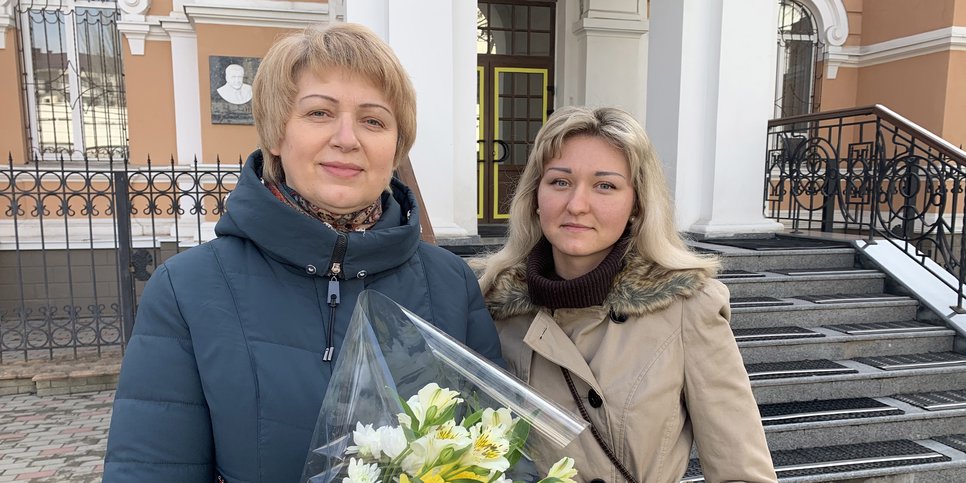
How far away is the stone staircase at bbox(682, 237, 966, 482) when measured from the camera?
3.29 meters

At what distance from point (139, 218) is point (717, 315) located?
26.9 ft

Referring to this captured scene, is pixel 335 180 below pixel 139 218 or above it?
above

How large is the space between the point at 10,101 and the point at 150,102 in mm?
1817

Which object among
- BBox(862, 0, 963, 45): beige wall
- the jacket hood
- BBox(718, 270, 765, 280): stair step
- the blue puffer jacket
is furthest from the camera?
BBox(862, 0, 963, 45): beige wall

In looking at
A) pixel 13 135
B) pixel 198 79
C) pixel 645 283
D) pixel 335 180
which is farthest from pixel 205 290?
pixel 13 135

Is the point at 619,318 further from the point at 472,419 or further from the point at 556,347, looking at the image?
the point at 472,419

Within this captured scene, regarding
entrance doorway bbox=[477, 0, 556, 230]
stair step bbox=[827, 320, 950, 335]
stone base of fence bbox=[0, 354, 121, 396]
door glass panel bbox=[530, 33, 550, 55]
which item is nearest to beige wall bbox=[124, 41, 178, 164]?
stone base of fence bbox=[0, 354, 121, 396]

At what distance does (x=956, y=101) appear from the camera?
8.56 metres

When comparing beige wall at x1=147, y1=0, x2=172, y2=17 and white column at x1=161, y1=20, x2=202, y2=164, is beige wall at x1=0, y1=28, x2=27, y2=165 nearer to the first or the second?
beige wall at x1=147, y1=0, x2=172, y2=17

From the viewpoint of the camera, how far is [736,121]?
5.84 meters

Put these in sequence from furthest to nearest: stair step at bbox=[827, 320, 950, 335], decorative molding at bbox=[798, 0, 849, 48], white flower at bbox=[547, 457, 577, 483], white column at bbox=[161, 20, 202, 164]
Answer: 1. decorative molding at bbox=[798, 0, 849, 48]
2. white column at bbox=[161, 20, 202, 164]
3. stair step at bbox=[827, 320, 950, 335]
4. white flower at bbox=[547, 457, 577, 483]

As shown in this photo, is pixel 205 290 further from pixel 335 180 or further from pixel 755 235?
pixel 755 235

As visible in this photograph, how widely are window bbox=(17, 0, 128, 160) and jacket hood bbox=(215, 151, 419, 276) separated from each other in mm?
8649

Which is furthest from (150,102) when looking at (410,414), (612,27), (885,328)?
(885,328)
